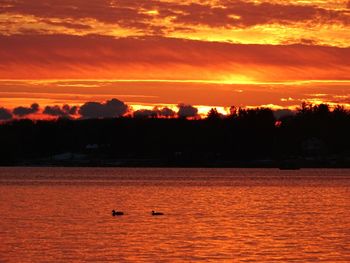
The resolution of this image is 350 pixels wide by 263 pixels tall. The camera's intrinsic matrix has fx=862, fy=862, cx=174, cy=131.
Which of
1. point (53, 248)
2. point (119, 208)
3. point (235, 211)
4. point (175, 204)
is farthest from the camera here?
point (175, 204)

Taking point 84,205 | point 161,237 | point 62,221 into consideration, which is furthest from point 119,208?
point 161,237

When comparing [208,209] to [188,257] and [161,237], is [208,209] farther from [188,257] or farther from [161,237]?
[188,257]

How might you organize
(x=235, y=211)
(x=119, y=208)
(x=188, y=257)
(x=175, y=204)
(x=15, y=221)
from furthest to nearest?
(x=175, y=204)
(x=119, y=208)
(x=235, y=211)
(x=15, y=221)
(x=188, y=257)

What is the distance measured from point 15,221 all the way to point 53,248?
16456mm

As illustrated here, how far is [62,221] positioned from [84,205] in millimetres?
19010

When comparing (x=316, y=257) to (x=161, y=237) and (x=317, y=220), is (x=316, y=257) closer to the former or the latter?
(x=161, y=237)

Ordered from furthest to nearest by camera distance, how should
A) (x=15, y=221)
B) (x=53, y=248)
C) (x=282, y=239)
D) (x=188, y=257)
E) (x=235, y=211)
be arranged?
1. (x=235, y=211)
2. (x=15, y=221)
3. (x=282, y=239)
4. (x=53, y=248)
5. (x=188, y=257)

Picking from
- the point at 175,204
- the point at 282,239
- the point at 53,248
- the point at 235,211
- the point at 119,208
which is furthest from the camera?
the point at 175,204

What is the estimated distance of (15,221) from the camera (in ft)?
205

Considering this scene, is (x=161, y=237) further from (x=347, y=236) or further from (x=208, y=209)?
(x=208, y=209)

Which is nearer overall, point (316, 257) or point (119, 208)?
point (316, 257)

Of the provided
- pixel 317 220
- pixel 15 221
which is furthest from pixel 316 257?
pixel 15 221

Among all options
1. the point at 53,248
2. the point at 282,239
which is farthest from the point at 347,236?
the point at 53,248

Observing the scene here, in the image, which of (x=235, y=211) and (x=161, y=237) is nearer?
(x=161, y=237)
